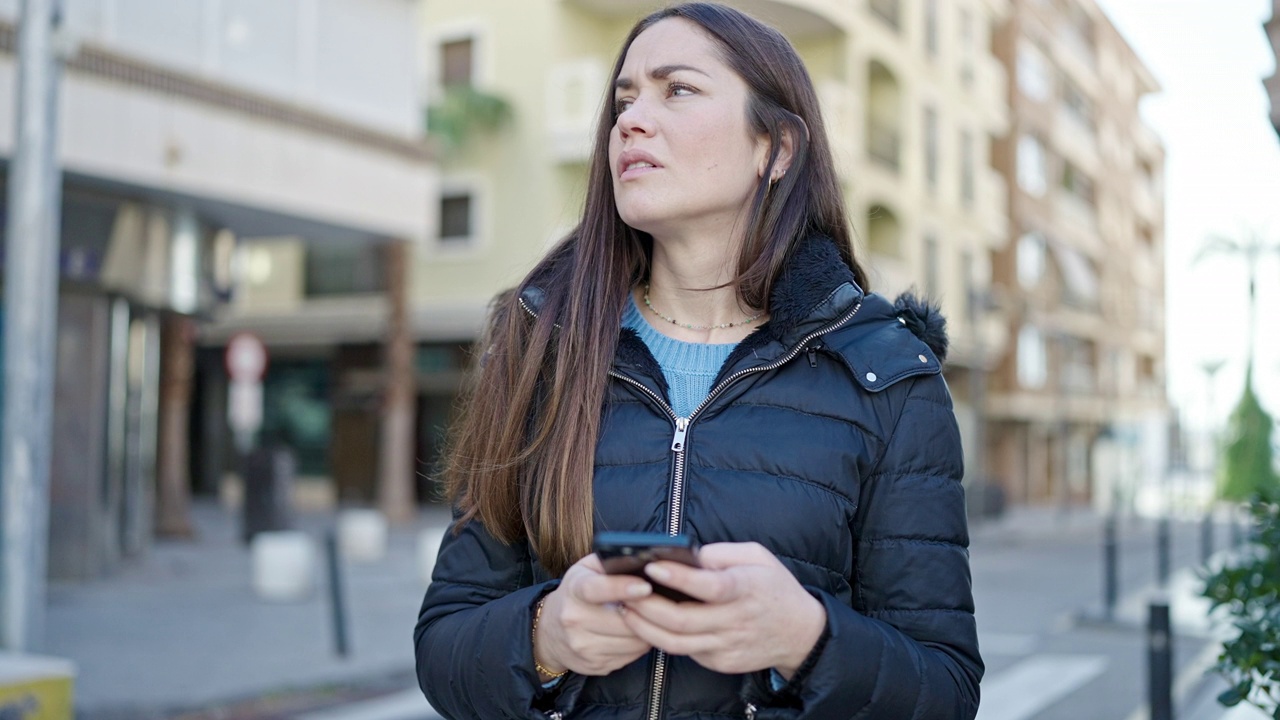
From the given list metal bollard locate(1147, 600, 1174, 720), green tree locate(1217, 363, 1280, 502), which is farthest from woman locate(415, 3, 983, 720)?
metal bollard locate(1147, 600, 1174, 720)

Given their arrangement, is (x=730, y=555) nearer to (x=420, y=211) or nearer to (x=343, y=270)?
(x=420, y=211)

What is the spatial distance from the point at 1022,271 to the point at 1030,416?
4.75 metres

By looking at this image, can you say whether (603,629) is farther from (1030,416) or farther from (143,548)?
(1030,416)

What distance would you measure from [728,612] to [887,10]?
29466 mm

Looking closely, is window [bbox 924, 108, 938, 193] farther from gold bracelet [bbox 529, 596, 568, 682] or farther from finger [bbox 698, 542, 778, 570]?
finger [bbox 698, 542, 778, 570]

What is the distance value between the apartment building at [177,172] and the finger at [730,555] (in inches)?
405

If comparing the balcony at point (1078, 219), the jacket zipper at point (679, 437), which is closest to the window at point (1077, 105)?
the balcony at point (1078, 219)

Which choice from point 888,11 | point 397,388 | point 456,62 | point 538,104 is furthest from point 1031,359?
point 397,388

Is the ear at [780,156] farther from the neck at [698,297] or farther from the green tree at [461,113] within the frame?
the green tree at [461,113]

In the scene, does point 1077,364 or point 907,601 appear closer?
point 907,601

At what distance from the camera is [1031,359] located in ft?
133

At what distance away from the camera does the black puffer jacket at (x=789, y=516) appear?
5.94ft

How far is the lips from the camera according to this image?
2.02 meters

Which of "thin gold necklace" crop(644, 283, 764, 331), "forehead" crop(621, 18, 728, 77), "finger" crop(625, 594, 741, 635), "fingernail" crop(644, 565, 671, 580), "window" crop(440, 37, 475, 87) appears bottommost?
"finger" crop(625, 594, 741, 635)
